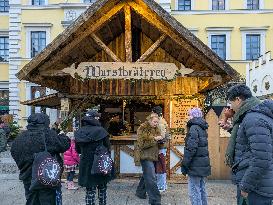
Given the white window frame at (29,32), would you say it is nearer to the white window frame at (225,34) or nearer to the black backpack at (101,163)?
the white window frame at (225,34)

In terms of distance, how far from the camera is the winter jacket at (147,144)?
26.8 ft

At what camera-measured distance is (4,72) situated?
109 feet

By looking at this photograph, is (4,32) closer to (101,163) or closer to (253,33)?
(253,33)

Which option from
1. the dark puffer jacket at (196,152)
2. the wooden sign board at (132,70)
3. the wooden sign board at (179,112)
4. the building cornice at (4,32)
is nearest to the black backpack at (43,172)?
the dark puffer jacket at (196,152)

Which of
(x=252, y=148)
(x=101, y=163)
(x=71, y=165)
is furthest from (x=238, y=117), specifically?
(x=71, y=165)

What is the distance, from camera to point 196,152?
737 centimetres

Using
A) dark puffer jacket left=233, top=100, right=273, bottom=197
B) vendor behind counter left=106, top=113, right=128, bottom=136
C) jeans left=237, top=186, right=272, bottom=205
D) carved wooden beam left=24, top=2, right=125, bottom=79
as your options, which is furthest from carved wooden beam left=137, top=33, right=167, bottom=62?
jeans left=237, top=186, right=272, bottom=205

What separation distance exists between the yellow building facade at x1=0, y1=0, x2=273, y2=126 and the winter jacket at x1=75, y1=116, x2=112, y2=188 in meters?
24.5

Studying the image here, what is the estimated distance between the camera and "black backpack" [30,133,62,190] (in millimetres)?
5887

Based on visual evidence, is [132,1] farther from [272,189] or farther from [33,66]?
[272,189]

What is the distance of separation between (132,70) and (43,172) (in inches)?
173

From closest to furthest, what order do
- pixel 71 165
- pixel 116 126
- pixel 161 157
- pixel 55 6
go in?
pixel 161 157 < pixel 71 165 < pixel 116 126 < pixel 55 6

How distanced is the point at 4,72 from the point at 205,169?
28.4 metres

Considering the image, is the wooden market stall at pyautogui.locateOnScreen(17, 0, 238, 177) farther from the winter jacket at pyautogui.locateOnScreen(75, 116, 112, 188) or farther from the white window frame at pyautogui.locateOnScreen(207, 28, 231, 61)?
the white window frame at pyautogui.locateOnScreen(207, 28, 231, 61)
